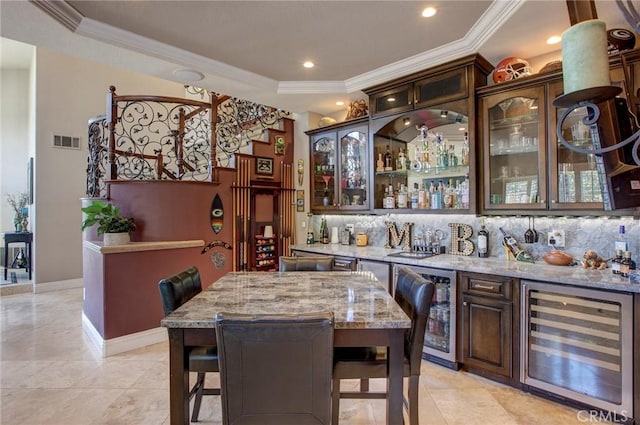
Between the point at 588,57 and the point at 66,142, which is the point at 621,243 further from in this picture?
the point at 66,142

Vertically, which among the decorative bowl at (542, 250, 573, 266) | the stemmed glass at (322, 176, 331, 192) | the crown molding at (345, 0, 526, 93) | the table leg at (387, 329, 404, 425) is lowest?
the table leg at (387, 329, 404, 425)

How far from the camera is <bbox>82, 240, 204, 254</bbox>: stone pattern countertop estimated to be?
3.34 metres

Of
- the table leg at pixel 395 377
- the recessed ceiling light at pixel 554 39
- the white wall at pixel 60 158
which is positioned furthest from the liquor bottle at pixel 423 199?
the white wall at pixel 60 158

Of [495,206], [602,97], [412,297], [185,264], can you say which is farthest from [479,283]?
[185,264]

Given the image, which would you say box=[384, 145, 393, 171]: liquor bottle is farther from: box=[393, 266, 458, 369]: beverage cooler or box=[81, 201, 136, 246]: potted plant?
box=[81, 201, 136, 246]: potted plant

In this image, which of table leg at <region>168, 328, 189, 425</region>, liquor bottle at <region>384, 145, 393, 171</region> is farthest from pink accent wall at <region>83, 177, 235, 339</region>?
table leg at <region>168, 328, 189, 425</region>

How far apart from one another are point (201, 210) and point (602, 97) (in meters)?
3.89

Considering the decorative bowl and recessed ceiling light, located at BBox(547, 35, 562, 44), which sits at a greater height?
recessed ceiling light, located at BBox(547, 35, 562, 44)

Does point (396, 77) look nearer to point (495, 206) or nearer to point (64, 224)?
point (495, 206)

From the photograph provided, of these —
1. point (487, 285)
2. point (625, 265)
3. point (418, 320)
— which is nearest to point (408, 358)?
point (418, 320)

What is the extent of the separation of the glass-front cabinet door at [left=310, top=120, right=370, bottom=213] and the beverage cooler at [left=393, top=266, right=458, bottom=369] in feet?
4.56

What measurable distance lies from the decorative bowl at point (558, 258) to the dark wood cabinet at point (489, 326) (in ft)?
1.77

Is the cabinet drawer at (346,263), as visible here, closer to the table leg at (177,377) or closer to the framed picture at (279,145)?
the framed picture at (279,145)

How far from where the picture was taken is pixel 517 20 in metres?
2.59
